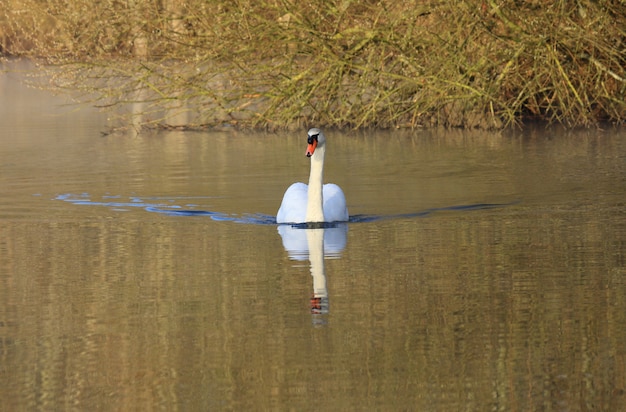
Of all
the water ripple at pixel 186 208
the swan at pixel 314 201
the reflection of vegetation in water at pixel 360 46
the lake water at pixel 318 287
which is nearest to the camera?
the lake water at pixel 318 287

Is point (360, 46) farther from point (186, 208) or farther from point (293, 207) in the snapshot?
point (293, 207)

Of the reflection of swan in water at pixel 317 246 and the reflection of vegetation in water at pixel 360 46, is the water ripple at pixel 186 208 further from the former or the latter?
the reflection of vegetation in water at pixel 360 46

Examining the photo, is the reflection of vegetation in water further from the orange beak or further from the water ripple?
the orange beak

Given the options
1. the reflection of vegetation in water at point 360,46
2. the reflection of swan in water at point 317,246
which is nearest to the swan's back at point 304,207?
the reflection of swan in water at point 317,246

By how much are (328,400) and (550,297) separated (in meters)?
2.63

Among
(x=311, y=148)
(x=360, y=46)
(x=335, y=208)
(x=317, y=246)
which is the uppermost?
(x=360, y=46)

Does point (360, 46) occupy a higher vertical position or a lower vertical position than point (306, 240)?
higher

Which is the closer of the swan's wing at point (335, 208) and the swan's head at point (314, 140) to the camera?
the swan's wing at point (335, 208)

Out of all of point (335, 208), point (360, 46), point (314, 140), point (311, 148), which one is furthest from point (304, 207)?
point (360, 46)

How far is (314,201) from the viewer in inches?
499

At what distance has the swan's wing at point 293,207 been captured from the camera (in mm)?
12789

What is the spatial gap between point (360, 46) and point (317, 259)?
789 centimetres

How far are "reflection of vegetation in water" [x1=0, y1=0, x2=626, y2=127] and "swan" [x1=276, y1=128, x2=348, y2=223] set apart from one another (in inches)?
170

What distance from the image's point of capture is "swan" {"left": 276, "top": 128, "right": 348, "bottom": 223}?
41.7 ft
